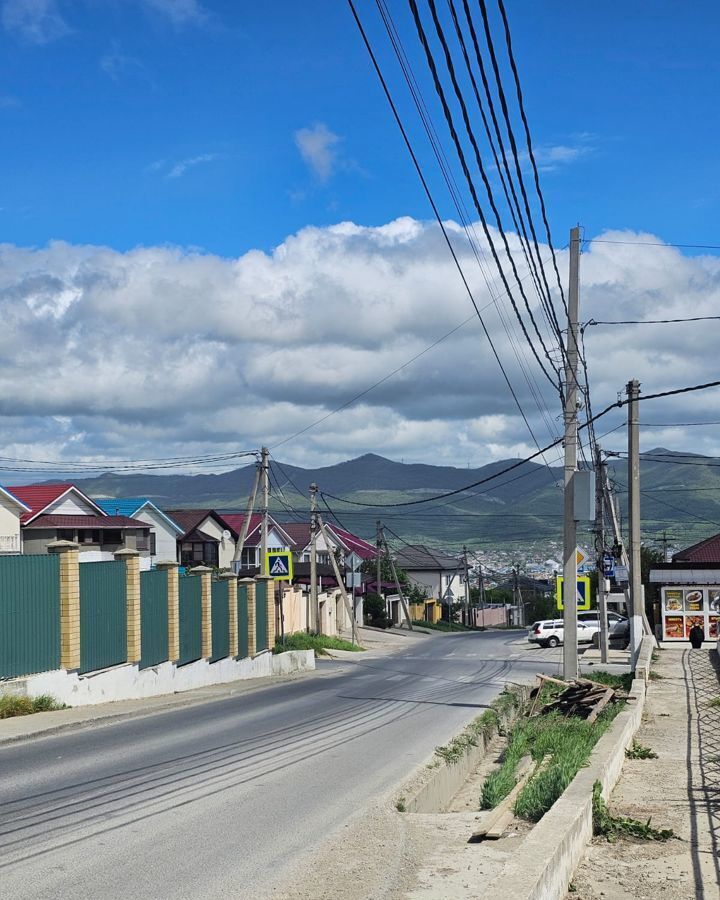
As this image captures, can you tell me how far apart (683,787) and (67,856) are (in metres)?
6.33

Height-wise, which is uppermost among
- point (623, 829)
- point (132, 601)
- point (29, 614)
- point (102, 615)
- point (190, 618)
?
point (29, 614)

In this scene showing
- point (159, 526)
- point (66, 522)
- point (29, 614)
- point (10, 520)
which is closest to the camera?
point (29, 614)

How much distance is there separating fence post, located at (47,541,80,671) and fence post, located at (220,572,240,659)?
38.2 ft

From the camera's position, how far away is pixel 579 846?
309 inches

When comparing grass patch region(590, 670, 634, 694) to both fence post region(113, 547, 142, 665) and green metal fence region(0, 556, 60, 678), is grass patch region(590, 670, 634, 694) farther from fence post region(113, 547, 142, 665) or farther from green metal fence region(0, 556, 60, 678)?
green metal fence region(0, 556, 60, 678)

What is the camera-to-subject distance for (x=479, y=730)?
56.7 ft

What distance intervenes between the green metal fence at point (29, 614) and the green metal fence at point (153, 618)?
4292 millimetres

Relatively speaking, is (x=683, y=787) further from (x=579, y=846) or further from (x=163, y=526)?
(x=163, y=526)

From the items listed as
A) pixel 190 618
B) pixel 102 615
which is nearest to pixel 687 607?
pixel 190 618

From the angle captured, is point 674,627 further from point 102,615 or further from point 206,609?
point 102,615

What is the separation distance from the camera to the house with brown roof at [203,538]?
76.2 m

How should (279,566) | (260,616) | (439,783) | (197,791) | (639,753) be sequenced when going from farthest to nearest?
(260,616) → (279,566) → (639,753) → (439,783) → (197,791)

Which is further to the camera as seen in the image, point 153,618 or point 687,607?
point 687,607

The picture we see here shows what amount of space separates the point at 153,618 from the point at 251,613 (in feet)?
31.0
